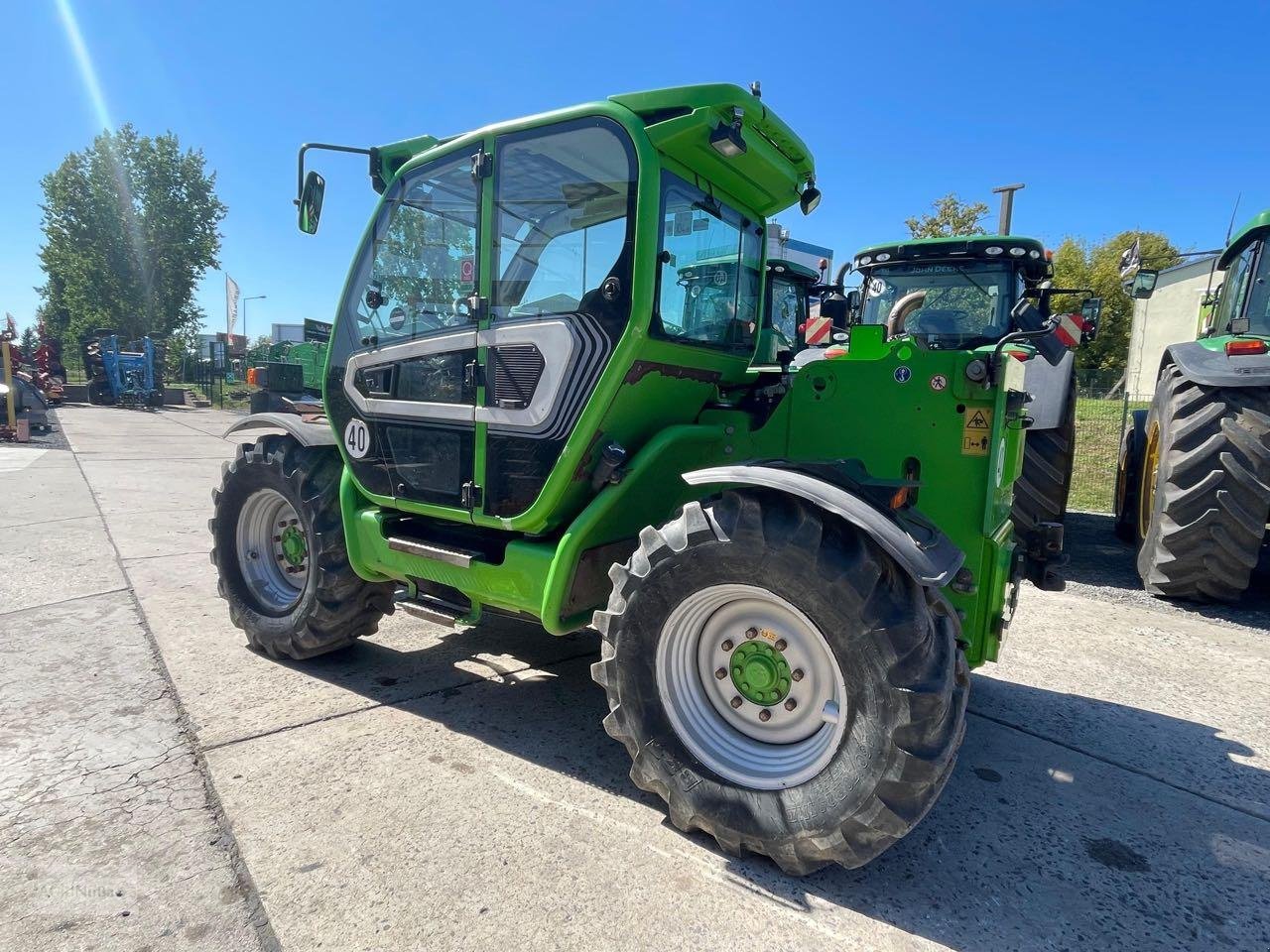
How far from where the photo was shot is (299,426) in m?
4.04

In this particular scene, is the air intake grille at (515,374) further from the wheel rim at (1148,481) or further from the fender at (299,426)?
the wheel rim at (1148,481)

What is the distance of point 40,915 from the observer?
6.93 feet

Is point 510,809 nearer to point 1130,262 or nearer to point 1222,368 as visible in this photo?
point 1130,262

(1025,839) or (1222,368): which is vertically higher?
(1222,368)

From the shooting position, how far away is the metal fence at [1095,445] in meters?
9.38

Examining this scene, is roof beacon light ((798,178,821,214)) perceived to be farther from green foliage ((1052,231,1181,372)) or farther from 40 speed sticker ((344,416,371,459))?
green foliage ((1052,231,1181,372))

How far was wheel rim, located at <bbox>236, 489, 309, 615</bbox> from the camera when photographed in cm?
417

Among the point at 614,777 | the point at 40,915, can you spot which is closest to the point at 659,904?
the point at 614,777

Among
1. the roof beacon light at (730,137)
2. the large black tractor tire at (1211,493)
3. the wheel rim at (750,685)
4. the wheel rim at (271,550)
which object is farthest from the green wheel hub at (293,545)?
the large black tractor tire at (1211,493)

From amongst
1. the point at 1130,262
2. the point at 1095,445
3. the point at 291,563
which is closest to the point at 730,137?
the point at 1130,262

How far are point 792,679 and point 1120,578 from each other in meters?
4.88

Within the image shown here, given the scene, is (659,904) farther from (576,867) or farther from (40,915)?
(40,915)

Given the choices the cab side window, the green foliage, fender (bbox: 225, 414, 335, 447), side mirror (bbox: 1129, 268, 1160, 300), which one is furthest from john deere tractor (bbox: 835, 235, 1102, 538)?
the green foliage

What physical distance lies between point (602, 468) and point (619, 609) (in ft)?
2.03
